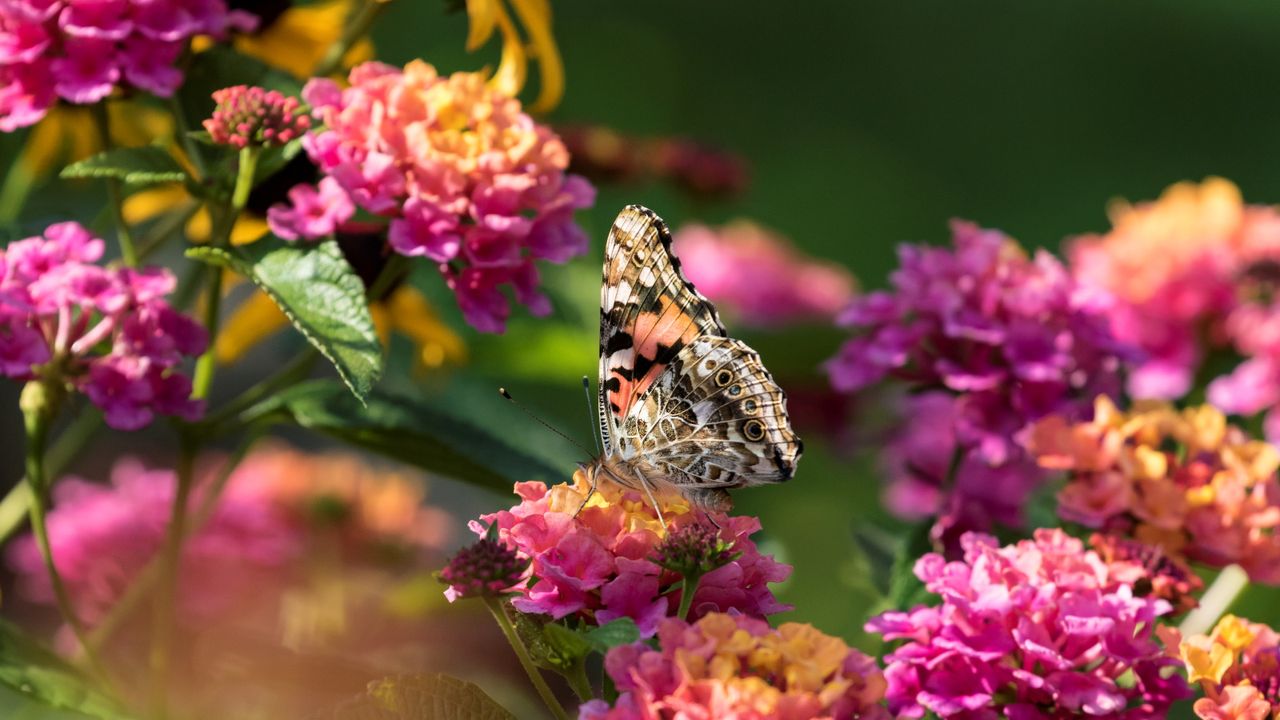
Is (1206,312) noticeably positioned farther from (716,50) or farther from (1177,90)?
(1177,90)

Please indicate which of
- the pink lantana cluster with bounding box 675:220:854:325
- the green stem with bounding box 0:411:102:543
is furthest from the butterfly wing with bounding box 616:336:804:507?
the pink lantana cluster with bounding box 675:220:854:325

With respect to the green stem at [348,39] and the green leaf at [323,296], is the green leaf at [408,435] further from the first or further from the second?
the green stem at [348,39]

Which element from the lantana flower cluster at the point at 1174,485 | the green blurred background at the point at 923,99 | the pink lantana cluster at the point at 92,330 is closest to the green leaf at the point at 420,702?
the pink lantana cluster at the point at 92,330

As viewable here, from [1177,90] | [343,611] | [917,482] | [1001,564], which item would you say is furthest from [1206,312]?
[1177,90]

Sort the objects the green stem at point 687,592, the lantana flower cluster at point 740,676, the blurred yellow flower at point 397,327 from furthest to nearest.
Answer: the blurred yellow flower at point 397,327, the green stem at point 687,592, the lantana flower cluster at point 740,676

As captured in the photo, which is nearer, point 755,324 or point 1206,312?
point 1206,312

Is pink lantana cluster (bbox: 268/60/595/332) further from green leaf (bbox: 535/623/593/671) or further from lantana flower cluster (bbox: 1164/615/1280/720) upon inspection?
lantana flower cluster (bbox: 1164/615/1280/720)
